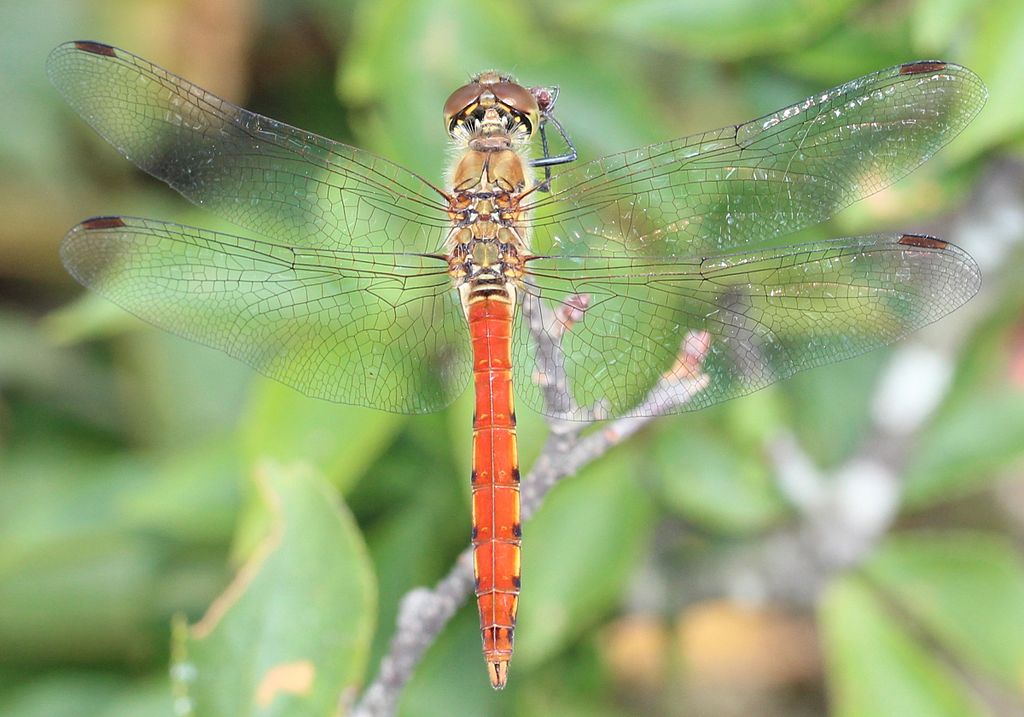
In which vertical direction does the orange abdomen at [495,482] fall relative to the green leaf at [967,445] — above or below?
below

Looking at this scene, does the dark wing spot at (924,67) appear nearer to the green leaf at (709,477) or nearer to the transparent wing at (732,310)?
the transparent wing at (732,310)

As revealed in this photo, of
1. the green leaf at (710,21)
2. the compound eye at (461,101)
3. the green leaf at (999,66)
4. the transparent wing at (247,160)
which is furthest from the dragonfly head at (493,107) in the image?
the green leaf at (999,66)

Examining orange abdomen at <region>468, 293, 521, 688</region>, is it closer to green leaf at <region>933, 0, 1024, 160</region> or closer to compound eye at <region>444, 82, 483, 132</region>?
compound eye at <region>444, 82, 483, 132</region>

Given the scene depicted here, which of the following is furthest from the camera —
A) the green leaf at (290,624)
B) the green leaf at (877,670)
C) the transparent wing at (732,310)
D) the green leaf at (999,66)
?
the green leaf at (877,670)

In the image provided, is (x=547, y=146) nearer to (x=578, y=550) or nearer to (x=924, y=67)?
(x=924, y=67)

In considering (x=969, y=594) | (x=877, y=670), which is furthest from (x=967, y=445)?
(x=877, y=670)

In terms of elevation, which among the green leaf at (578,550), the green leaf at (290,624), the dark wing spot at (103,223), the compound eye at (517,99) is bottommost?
the green leaf at (290,624)

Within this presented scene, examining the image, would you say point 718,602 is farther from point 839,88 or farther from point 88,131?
point 88,131

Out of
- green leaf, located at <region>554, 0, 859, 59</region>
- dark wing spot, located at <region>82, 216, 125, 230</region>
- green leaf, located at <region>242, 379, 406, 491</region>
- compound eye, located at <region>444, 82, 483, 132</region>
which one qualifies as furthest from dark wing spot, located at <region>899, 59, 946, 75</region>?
dark wing spot, located at <region>82, 216, 125, 230</region>

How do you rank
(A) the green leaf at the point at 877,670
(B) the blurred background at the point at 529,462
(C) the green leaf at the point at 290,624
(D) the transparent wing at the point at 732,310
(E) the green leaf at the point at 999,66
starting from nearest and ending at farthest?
(C) the green leaf at the point at 290,624 → (D) the transparent wing at the point at 732,310 → (E) the green leaf at the point at 999,66 → (B) the blurred background at the point at 529,462 → (A) the green leaf at the point at 877,670

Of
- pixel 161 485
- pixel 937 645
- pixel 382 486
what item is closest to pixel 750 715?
pixel 937 645
